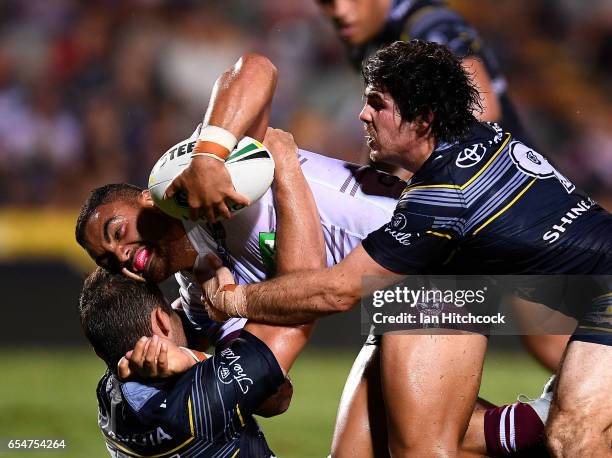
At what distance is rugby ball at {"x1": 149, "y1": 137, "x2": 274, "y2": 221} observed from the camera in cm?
365

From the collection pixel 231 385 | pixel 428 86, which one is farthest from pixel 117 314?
pixel 428 86

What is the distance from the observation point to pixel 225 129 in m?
3.64

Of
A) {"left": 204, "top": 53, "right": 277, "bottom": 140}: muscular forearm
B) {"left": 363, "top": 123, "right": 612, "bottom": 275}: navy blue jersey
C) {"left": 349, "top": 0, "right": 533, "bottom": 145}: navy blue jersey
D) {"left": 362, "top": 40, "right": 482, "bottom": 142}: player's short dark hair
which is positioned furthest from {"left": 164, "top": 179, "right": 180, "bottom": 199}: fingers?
{"left": 349, "top": 0, "right": 533, "bottom": 145}: navy blue jersey

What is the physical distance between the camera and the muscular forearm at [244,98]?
369 centimetres

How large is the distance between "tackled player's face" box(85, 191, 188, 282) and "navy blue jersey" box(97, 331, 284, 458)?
465 millimetres

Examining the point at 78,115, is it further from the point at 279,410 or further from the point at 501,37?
the point at 279,410

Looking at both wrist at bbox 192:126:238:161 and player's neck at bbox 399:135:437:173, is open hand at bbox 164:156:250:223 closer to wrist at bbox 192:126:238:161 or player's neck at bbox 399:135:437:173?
wrist at bbox 192:126:238:161

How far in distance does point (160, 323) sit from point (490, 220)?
128 centimetres

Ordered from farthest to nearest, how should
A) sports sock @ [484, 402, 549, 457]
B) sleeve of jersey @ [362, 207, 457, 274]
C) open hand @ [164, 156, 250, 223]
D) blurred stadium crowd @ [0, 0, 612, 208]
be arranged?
blurred stadium crowd @ [0, 0, 612, 208] < sports sock @ [484, 402, 549, 457] < sleeve of jersey @ [362, 207, 457, 274] < open hand @ [164, 156, 250, 223]

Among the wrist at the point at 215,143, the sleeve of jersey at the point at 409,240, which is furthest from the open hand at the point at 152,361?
the sleeve of jersey at the point at 409,240

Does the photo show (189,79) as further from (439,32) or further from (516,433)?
(516,433)

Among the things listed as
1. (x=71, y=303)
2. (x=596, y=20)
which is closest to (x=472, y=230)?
(x=71, y=303)

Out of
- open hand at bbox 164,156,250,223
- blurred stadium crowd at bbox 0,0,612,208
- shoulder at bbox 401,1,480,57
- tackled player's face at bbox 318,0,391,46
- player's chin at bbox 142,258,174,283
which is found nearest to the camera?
open hand at bbox 164,156,250,223

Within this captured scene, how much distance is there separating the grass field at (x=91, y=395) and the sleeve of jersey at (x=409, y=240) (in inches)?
87.4
